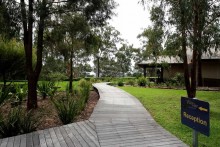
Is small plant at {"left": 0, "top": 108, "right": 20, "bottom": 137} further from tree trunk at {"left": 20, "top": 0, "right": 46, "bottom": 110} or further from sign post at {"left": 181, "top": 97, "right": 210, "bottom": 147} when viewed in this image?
sign post at {"left": 181, "top": 97, "right": 210, "bottom": 147}

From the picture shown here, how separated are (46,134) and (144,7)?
5.77 m

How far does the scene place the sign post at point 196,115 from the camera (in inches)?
150

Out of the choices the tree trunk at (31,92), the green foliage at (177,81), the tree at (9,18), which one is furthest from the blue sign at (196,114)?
the green foliage at (177,81)

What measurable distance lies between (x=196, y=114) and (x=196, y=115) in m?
0.02

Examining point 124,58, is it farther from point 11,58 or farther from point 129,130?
point 129,130

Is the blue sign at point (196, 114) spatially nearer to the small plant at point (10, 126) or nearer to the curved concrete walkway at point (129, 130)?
the curved concrete walkway at point (129, 130)

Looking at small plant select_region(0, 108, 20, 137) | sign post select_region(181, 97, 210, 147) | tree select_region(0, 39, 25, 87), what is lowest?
small plant select_region(0, 108, 20, 137)

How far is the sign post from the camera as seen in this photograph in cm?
380

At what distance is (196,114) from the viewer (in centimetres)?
405

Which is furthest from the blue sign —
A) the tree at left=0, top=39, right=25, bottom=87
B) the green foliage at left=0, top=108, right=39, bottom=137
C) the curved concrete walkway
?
the tree at left=0, top=39, right=25, bottom=87

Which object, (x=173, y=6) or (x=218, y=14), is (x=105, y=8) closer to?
(x=173, y=6)

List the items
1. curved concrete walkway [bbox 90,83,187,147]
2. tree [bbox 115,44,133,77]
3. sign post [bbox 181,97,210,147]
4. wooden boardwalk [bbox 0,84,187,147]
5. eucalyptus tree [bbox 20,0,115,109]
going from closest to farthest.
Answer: sign post [bbox 181,97,210,147] → wooden boardwalk [bbox 0,84,187,147] → curved concrete walkway [bbox 90,83,187,147] → eucalyptus tree [bbox 20,0,115,109] → tree [bbox 115,44,133,77]

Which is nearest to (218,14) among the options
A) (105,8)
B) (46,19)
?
(105,8)

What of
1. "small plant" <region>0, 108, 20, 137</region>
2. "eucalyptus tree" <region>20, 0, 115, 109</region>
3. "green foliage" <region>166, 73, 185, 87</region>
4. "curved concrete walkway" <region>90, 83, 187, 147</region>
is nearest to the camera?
"curved concrete walkway" <region>90, 83, 187, 147</region>
